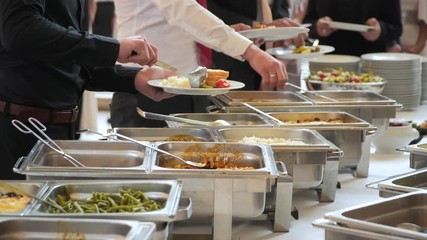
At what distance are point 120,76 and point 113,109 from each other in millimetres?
304

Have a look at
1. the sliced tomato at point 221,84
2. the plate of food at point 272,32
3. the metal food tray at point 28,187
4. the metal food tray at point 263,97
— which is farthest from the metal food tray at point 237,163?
the plate of food at point 272,32

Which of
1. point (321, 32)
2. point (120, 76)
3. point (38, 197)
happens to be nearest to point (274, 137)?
point (120, 76)

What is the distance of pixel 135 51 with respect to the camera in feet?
5.72

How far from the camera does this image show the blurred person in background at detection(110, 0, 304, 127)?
2152 mm

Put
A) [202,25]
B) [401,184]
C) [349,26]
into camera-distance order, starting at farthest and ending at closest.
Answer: [349,26] < [202,25] < [401,184]

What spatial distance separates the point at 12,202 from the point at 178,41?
1077mm

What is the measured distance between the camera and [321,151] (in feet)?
5.57

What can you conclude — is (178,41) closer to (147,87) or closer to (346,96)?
(147,87)

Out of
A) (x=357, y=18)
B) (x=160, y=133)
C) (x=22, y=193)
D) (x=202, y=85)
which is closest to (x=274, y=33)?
(x=202, y=85)

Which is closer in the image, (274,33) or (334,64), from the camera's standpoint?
(274,33)

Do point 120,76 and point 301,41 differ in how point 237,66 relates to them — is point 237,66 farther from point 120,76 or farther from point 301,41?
point 120,76

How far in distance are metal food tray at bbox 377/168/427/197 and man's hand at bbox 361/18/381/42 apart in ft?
7.48

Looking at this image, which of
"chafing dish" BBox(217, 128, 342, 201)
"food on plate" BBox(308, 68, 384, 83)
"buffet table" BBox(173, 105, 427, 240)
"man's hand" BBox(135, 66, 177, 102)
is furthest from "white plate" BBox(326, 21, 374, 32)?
"chafing dish" BBox(217, 128, 342, 201)

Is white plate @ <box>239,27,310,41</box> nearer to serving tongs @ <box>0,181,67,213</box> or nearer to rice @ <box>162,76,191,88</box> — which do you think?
rice @ <box>162,76,191,88</box>
